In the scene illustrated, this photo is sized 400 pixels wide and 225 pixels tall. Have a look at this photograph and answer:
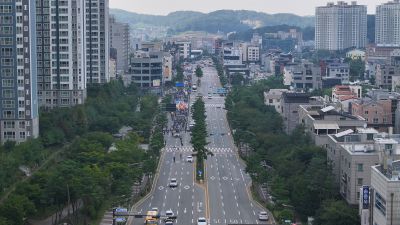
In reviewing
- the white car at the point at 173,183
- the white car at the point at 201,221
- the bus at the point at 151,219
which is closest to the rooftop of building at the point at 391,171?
the white car at the point at 201,221

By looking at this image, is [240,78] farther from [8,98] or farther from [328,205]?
[328,205]

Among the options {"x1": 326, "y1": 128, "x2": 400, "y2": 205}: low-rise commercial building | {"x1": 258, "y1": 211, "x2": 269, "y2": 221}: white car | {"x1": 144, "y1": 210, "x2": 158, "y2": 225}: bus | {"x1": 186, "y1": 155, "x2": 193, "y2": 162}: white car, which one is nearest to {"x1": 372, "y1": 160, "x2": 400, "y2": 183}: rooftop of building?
{"x1": 326, "y1": 128, "x2": 400, "y2": 205}: low-rise commercial building

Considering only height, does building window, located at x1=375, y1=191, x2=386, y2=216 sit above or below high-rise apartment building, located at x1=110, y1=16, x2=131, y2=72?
below

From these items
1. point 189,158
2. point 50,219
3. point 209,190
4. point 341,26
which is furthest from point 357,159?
point 341,26

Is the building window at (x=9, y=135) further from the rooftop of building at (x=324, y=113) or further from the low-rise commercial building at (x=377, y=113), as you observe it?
the low-rise commercial building at (x=377, y=113)

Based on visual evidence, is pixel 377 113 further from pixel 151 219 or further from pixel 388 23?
pixel 388 23

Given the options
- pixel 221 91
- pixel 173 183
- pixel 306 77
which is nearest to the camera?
pixel 173 183

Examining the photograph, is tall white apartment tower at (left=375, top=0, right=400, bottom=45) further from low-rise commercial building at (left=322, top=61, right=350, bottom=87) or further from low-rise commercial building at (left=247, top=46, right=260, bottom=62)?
low-rise commercial building at (left=322, top=61, right=350, bottom=87)
